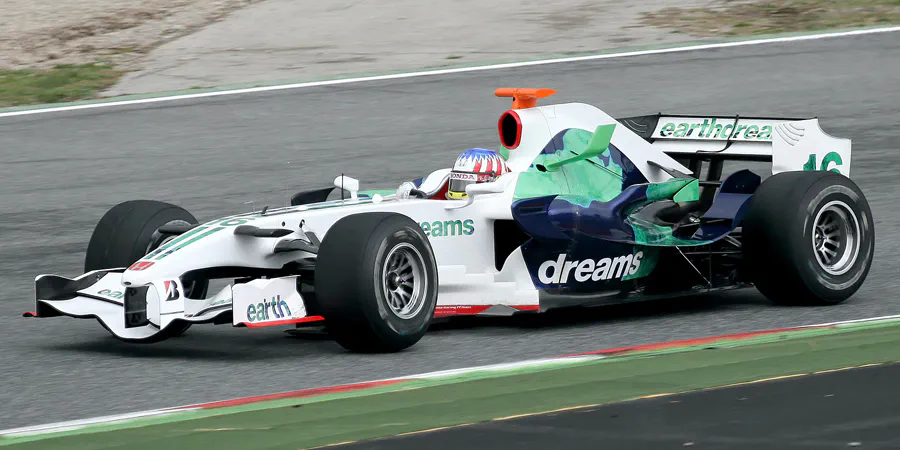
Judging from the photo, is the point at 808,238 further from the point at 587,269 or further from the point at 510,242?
the point at 510,242

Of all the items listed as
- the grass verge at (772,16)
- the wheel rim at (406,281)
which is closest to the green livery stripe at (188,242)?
the wheel rim at (406,281)

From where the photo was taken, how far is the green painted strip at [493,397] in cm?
553

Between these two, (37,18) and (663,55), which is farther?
(37,18)

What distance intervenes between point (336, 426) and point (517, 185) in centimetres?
289

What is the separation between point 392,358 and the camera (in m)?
7.38

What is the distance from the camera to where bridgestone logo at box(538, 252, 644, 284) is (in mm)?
8391

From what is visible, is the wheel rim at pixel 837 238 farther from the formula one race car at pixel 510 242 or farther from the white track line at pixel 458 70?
the white track line at pixel 458 70

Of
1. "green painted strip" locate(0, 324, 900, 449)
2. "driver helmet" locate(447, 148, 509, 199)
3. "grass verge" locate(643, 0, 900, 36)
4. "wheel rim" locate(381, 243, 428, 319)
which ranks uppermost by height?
"grass verge" locate(643, 0, 900, 36)

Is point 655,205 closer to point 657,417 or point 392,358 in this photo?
point 392,358

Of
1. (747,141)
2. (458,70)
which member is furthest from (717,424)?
(458,70)

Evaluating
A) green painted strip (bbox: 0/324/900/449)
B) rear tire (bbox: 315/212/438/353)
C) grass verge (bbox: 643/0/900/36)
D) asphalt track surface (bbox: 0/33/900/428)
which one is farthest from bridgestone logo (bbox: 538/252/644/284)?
grass verge (bbox: 643/0/900/36)

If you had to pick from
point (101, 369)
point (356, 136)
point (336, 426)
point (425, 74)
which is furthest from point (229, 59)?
point (336, 426)

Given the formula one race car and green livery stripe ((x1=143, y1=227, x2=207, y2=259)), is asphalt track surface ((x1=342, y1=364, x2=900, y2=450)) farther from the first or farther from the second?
green livery stripe ((x1=143, y1=227, x2=207, y2=259))

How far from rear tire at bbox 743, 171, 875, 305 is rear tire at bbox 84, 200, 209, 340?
123 inches
